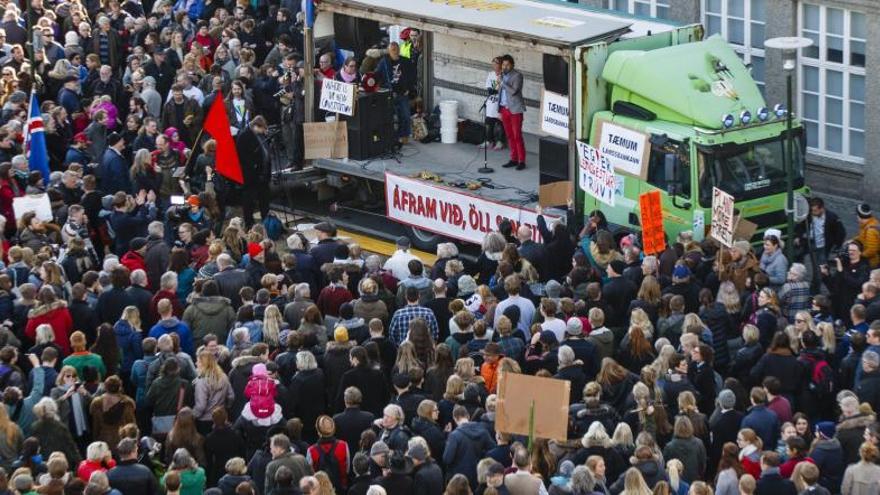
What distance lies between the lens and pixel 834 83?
90.8 feet

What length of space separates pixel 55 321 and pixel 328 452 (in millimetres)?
4374

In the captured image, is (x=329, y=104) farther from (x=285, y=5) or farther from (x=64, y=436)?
(x=64, y=436)

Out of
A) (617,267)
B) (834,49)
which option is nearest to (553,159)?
(617,267)

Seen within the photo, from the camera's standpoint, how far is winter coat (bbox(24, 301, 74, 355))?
20.0 m

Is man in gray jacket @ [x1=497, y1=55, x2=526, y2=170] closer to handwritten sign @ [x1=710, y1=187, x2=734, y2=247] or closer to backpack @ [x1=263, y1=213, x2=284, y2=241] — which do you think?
backpack @ [x1=263, y1=213, x2=284, y2=241]

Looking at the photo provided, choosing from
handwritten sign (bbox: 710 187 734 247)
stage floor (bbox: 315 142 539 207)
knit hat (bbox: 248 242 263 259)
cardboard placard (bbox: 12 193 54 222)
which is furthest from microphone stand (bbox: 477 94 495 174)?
cardboard placard (bbox: 12 193 54 222)

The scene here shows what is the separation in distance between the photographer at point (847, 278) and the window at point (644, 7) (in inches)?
359

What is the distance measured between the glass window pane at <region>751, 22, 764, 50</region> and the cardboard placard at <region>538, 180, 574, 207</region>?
5.09m

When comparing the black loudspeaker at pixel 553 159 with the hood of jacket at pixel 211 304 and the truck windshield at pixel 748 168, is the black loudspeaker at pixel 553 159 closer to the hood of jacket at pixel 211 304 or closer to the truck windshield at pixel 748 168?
the truck windshield at pixel 748 168

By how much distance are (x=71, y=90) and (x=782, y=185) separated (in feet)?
35.2

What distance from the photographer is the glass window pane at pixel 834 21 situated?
27375 mm

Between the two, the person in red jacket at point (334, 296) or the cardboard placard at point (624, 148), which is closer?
the person in red jacket at point (334, 296)

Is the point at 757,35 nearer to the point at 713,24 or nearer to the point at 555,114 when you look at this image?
the point at 713,24

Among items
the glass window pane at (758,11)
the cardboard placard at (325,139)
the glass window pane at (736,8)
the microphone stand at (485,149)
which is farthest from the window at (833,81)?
the cardboard placard at (325,139)
